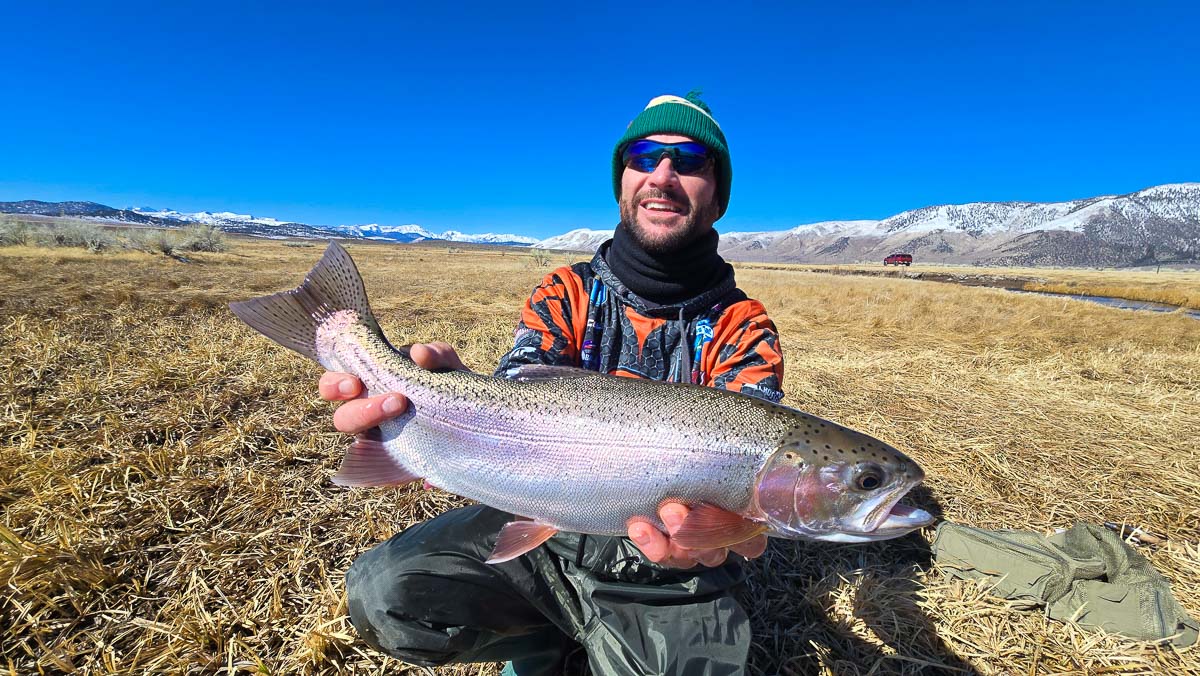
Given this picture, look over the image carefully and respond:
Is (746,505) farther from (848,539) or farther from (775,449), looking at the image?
(848,539)

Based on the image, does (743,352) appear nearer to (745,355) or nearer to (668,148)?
(745,355)

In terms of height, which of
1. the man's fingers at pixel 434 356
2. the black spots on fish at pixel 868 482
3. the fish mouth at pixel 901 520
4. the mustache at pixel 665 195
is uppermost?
the mustache at pixel 665 195

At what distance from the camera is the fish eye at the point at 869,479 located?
2320 millimetres

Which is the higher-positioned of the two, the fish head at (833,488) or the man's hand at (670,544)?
the fish head at (833,488)

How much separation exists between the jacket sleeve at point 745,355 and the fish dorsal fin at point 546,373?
3.52ft

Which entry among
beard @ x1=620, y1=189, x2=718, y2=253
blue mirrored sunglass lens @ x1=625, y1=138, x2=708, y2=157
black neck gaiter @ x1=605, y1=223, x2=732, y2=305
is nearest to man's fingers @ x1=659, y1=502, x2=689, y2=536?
black neck gaiter @ x1=605, y1=223, x2=732, y2=305

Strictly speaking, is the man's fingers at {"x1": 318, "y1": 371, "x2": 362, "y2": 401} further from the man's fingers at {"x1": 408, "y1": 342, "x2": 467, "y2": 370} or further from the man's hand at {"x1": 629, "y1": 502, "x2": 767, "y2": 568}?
the man's hand at {"x1": 629, "y1": 502, "x2": 767, "y2": 568}

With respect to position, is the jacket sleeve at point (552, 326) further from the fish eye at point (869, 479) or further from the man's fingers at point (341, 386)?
the fish eye at point (869, 479)

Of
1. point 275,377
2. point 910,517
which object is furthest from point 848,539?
point 275,377

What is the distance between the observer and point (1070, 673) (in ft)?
8.82

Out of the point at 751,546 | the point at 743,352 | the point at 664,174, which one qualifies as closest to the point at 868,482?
the point at 751,546

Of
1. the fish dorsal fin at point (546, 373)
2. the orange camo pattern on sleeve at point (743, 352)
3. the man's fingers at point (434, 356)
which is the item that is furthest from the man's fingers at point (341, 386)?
the orange camo pattern on sleeve at point (743, 352)

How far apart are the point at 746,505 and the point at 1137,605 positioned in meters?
2.86

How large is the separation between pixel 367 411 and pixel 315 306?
2.63ft
